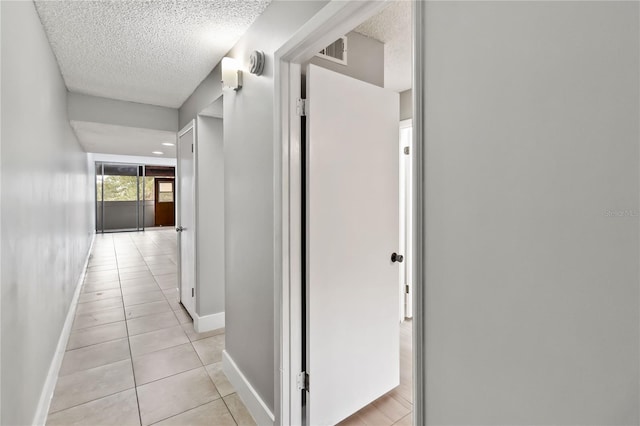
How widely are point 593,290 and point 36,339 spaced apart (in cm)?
247

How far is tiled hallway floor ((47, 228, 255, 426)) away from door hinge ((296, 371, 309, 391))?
1.64ft

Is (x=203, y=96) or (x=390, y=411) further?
(x=203, y=96)

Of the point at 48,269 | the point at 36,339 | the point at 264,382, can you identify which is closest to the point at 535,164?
the point at 264,382

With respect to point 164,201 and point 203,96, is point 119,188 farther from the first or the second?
point 203,96

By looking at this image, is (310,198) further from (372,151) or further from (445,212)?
(445,212)

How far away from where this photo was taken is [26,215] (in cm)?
160

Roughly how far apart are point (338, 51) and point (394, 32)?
16.3 inches

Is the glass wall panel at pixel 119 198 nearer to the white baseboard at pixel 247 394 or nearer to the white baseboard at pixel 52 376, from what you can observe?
the white baseboard at pixel 52 376

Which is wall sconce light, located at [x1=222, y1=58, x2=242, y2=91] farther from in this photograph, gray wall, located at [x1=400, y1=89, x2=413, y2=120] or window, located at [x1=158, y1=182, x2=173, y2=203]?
window, located at [x1=158, y1=182, x2=173, y2=203]

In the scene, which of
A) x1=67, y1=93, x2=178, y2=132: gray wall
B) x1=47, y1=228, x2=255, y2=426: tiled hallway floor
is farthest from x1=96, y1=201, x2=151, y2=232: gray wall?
x1=67, y1=93, x2=178, y2=132: gray wall

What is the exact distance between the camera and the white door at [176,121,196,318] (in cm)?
334

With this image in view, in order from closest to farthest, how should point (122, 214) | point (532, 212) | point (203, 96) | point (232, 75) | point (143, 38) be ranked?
1. point (532, 212)
2. point (232, 75)
3. point (143, 38)
4. point (203, 96)
5. point (122, 214)

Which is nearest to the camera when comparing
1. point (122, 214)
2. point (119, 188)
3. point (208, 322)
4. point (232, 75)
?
point (232, 75)

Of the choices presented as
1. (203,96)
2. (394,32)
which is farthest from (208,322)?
(394,32)
